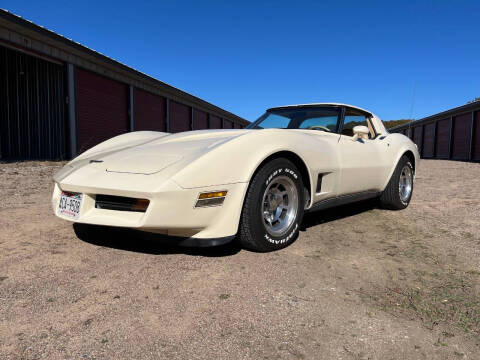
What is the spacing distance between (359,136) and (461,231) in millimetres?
1330

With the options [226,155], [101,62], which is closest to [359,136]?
[226,155]

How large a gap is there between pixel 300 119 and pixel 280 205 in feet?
4.90

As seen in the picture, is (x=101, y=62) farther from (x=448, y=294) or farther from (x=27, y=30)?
(x=448, y=294)

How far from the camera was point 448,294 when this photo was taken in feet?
6.10

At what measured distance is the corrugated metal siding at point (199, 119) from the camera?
58.5 ft

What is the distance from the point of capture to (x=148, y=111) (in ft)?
44.6

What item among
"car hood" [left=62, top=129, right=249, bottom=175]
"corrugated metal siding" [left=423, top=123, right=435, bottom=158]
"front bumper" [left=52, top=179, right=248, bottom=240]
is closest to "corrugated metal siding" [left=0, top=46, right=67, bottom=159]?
"car hood" [left=62, top=129, right=249, bottom=175]

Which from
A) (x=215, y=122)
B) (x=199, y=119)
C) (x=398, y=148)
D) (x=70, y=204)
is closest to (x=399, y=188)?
(x=398, y=148)

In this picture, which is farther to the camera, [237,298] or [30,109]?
[30,109]

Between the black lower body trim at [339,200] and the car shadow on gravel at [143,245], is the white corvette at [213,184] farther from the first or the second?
the car shadow on gravel at [143,245]

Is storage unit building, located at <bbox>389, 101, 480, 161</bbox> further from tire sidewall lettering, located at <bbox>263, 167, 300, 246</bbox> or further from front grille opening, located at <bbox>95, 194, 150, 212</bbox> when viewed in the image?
front grille opening, located at <bbox>95, 194, 150, 212</bbox>

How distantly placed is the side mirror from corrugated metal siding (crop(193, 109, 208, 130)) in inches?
583

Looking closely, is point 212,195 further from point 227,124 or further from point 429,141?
point 429,141

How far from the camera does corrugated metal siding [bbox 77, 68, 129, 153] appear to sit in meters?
10.2
